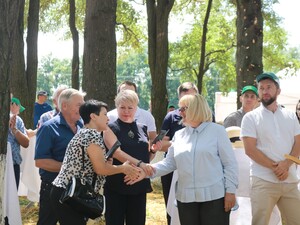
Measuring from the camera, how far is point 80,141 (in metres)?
4.54

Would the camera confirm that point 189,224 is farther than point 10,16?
Yes

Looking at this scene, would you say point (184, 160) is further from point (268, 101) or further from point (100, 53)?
point (100, 53)

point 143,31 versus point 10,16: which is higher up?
point 143,31

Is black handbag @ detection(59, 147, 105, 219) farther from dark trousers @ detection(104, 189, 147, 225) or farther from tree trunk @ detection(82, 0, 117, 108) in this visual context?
tree trunk @ detection(82, 0, 117, 108)

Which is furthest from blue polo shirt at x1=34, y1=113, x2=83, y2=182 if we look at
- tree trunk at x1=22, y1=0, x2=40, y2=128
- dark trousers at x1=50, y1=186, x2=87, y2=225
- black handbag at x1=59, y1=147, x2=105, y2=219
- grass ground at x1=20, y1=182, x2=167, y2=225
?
tree trunk at x1=22, y1=0, x2=40, y2=128

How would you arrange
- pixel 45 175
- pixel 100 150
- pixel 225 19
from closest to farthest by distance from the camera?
pixel 100 150
pixel 45 175
pixel 225 19

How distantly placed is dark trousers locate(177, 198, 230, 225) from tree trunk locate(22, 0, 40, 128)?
846 cm

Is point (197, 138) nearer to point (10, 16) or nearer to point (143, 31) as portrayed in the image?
point (10, 16)

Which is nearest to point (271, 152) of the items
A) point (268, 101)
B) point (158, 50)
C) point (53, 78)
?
point (268, 101)

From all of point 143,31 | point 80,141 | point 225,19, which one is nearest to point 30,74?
point 80,141

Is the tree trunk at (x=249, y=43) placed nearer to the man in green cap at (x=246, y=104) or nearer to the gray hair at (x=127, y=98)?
the man in green cap at (x=246, y=104)

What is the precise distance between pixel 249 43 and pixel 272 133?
345 centimetres

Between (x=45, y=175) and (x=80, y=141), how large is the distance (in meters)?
1.03

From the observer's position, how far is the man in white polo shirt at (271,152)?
5387mm
